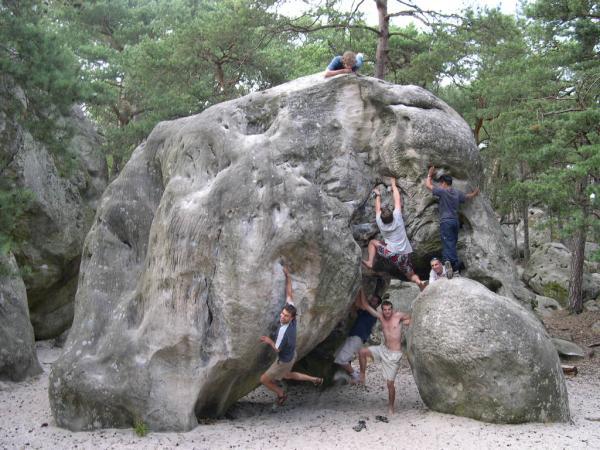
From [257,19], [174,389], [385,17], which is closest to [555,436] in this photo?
[174,389]

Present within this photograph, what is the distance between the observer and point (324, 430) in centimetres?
762

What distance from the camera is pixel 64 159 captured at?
10.2m

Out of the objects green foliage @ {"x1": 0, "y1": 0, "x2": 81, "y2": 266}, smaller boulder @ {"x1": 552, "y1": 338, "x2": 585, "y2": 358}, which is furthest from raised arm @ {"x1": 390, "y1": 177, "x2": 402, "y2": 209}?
smaller boulder @ {"x1": 552, "y1": 338, "x2": 585, "y2": 358}

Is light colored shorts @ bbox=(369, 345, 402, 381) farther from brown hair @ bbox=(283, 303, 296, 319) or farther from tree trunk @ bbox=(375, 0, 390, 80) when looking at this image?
tree trunk @ bbox=(375, 0, 390, 80)

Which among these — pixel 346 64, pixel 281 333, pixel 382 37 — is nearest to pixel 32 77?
pixel 346 64

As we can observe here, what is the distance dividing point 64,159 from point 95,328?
3455 millimetres

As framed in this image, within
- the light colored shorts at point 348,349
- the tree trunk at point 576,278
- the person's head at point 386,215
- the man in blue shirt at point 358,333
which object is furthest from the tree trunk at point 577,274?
the person's head at point 386,215

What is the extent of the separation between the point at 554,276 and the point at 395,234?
1494 centimetres

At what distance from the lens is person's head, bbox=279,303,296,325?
7449 millimetres

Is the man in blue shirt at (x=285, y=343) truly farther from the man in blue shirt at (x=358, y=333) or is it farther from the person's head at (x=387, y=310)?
the man in blue shirt at (x=358, y=333)

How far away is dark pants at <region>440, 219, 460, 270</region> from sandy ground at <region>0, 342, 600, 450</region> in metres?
2.20

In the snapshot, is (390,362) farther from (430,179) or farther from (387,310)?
(430,179)

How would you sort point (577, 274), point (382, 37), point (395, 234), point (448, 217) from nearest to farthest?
1. point (448, 217)
2. point (395, 234)
3. point (382, 37)
4. point (577, 274)

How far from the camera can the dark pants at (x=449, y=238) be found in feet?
28.0
